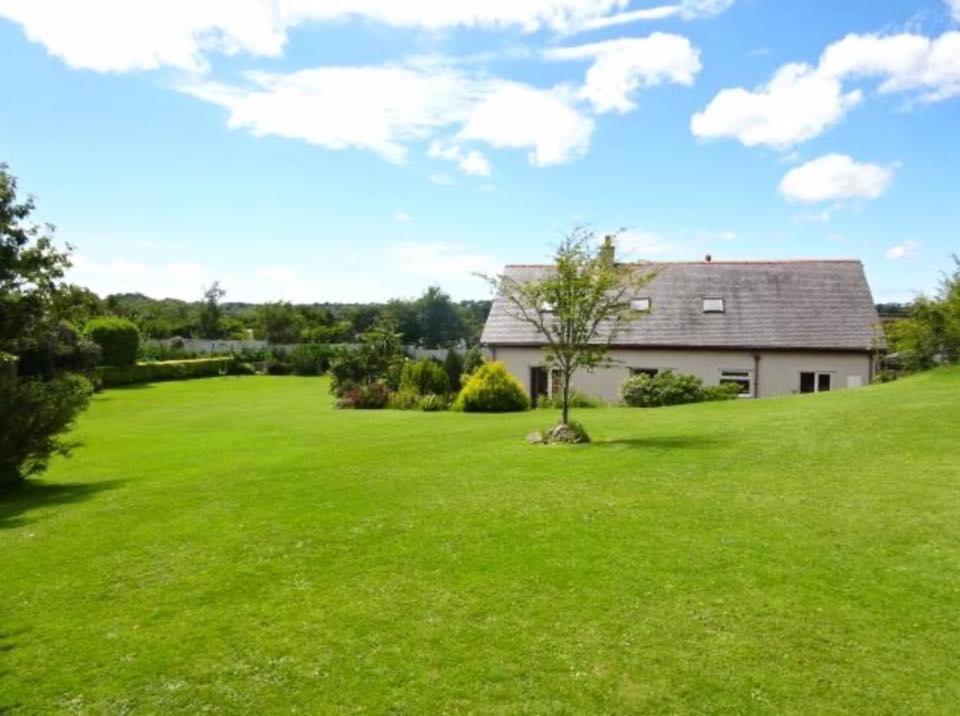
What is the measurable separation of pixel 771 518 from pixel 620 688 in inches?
166

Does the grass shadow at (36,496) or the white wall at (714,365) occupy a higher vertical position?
the white wall at (714,365)

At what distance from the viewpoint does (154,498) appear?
1118 cm

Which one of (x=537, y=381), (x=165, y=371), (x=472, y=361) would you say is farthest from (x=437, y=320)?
(x=537, y=381)

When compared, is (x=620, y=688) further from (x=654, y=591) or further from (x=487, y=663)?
(x=654, y=591)

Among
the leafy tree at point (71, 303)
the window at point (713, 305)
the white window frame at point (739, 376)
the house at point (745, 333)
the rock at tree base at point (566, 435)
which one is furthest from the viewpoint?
the window at point (713, 305)

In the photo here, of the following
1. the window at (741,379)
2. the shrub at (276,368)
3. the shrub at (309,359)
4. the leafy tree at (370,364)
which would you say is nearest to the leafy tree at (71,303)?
the leafy tree at (370,364)

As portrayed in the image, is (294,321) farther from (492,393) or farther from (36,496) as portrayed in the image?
(36,496)

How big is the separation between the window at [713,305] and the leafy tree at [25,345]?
2522 centimetres

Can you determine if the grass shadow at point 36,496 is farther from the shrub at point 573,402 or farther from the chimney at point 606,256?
the shrub at point 573,402

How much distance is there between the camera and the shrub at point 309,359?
188 feet

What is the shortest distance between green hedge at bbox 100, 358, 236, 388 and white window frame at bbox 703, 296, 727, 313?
33260 mm

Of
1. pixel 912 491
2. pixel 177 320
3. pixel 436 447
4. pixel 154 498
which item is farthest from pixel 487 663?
pixel 177 320

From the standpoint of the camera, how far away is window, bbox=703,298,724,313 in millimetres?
32188

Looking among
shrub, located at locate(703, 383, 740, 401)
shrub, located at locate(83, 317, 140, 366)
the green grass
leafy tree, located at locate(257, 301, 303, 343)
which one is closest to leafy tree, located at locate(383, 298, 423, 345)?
leafy tree, located at locate(257, 301, 303, 343)
